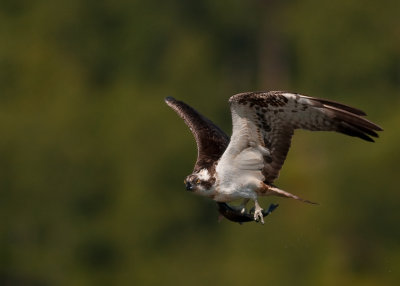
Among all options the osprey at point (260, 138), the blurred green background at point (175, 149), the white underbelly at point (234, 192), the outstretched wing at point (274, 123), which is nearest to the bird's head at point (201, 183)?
the osprey at point (260, 138)

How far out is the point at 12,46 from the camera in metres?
72.1

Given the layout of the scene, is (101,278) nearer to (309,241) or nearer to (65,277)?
(65,277)

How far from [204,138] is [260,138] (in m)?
1.61

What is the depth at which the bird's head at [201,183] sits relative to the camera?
20156 millimetres

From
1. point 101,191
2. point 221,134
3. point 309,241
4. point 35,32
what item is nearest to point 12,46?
point 35,32

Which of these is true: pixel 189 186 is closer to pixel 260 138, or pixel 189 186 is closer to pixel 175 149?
pixel 260 138

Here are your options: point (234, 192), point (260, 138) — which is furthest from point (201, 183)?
point (260, 138)

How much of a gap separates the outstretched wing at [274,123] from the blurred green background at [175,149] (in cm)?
1931

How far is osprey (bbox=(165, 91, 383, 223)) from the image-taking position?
1944 centimetres

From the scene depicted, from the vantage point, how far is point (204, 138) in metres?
21.5

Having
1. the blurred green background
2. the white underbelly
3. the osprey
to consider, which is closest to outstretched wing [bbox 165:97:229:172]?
the osprey

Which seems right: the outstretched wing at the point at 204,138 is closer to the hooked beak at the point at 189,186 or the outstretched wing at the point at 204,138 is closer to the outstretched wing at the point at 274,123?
the hooked beak at the point at 189,186

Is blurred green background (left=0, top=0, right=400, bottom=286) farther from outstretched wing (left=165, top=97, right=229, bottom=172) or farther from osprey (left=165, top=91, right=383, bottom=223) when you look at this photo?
osprey (left=165, top=91, right=383, bottom=223)

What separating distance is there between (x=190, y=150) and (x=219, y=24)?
103 ft
